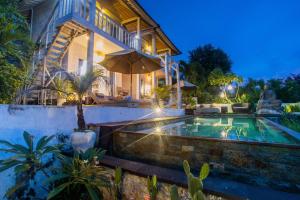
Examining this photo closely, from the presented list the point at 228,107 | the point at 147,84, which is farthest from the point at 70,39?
the point at 228,107

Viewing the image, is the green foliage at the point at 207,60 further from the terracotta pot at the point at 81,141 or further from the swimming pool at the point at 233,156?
the terracotta pot at the point at 81,141

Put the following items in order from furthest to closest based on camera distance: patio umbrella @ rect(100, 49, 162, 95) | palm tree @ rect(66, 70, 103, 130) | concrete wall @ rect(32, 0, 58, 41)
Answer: concrete wall @ rect(32, 0, 58, 41) < patio umbrella @ rect(100, 49, 162, 95) < palm tree @ rect(66, 70, 103, 130)

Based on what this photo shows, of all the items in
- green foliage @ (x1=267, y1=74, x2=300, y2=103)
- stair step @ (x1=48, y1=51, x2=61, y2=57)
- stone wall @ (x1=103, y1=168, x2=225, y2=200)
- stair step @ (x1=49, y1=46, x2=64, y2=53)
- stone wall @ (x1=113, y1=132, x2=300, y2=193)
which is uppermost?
stair step @ (x1=49, y1=46, x2=64, y2=53)

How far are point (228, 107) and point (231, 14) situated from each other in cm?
8579

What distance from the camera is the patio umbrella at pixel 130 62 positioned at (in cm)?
609

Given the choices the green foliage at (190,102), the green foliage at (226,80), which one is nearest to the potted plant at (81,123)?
the green foliage at (190,102)

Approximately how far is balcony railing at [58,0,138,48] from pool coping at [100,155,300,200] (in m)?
6.39

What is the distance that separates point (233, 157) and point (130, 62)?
5320mm

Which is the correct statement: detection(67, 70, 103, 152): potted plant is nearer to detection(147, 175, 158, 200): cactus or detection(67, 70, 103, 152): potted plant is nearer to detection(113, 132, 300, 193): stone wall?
detection(113, 132, 300, 193): stone wall

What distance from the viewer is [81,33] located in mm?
7156

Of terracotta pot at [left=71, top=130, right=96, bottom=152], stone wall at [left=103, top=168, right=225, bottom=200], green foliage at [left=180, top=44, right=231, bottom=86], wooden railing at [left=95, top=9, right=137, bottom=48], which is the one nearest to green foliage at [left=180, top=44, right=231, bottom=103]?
green foliage at [left=180, top=44, right=231, bottom=86]

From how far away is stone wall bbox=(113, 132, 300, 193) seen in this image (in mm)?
1931

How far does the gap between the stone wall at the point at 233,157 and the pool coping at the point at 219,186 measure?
16 cm

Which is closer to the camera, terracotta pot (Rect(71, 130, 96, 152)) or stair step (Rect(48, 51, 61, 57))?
terracotta pot (Rect(71, 130, 96, 152))
